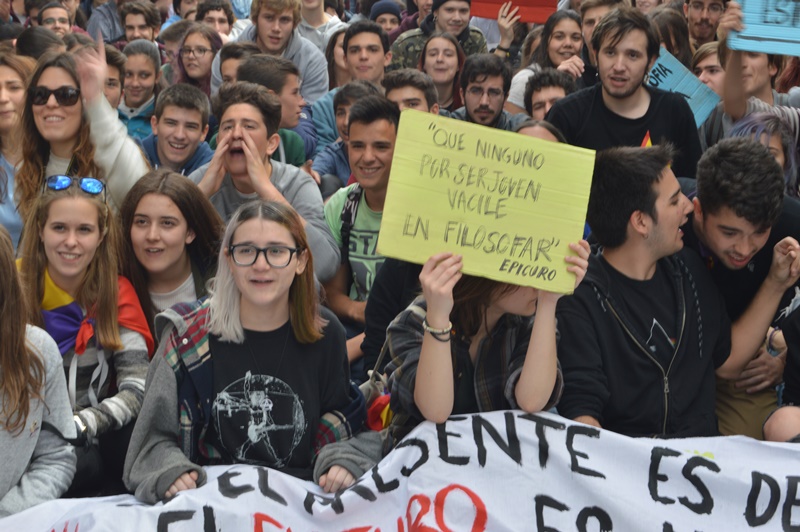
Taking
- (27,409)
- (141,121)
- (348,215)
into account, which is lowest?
(27,409)

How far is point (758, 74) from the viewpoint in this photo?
5902 millimetres

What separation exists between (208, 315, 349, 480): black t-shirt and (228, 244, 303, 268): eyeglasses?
0.24 metres

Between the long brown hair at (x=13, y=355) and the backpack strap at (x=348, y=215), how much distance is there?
1989mm

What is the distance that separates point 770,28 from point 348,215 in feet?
6.99

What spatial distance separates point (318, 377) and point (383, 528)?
59cm

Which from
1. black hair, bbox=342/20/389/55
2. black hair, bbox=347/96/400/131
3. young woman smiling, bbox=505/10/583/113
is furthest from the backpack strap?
black hair, bbox=342/20/389/55

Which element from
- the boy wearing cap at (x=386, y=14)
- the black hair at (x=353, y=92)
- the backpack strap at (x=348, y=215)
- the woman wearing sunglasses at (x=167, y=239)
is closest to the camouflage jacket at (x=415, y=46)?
the boy wearing cap at (x=386, y=14)

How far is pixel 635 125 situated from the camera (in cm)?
561

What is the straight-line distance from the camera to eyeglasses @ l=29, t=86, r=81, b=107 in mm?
5090

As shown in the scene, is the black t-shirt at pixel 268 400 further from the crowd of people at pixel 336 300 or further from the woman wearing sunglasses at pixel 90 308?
the woman wearing sunglasses at pixel 90 308

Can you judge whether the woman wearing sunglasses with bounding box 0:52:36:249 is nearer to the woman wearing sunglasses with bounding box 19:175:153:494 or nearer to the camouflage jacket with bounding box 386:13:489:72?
the woman wearing sunglasses with bounding box 19:175:153:494

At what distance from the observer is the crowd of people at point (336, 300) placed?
3479mm

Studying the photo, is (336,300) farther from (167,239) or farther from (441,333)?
(441,333)

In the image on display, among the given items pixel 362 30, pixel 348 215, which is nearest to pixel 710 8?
pixel 362 30
